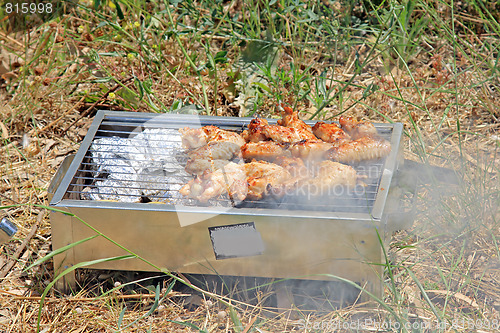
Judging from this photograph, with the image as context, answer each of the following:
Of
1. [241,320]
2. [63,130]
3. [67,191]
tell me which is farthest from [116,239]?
[63,130]

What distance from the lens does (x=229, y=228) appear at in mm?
2531

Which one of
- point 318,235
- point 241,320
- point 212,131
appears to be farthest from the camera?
point 212,131

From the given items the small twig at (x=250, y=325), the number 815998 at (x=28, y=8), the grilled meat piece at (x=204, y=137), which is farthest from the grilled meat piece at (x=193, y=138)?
the number 815998 at (x=28, y=8)

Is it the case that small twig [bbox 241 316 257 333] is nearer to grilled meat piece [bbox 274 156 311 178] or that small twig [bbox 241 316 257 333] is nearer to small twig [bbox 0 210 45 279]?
grilled meat piece [bbox 274 156 311 178]

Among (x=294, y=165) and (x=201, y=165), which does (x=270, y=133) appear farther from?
(x=201, y=165)

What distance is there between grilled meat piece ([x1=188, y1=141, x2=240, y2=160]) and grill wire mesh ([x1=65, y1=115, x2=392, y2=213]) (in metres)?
0.11

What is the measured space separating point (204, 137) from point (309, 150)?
0.64 meters

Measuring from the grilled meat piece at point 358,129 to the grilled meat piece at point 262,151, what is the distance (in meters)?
0.46

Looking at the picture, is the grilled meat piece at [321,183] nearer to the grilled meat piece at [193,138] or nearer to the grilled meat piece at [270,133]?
the grilled meat piece at [270,133]

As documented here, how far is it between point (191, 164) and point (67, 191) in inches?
26.8

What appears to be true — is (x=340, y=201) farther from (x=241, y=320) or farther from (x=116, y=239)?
(x=116, y=239)

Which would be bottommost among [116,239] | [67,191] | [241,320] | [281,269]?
[241,320]

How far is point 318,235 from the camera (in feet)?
8.25

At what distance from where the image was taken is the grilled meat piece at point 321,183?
2666 millimetres
